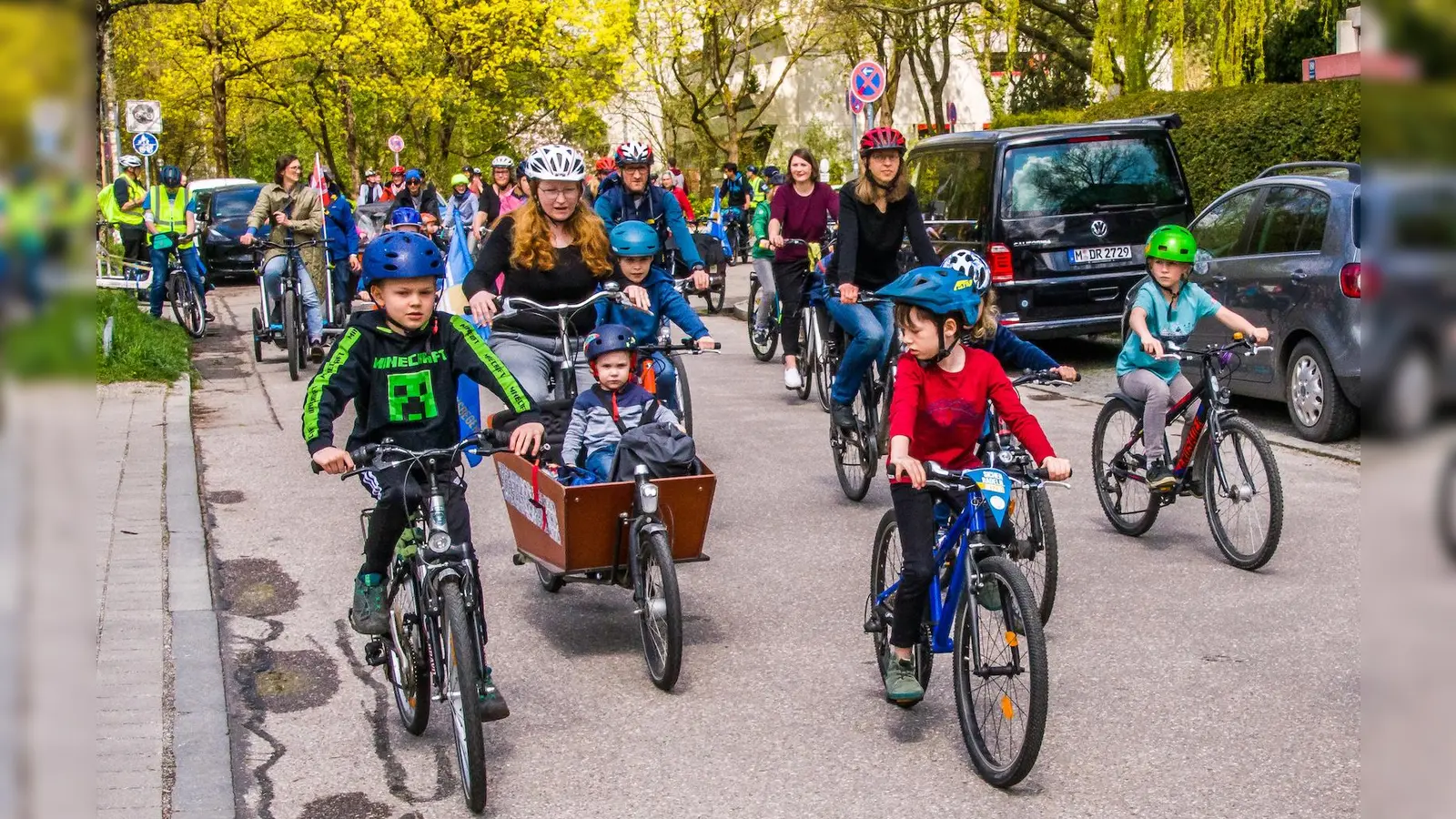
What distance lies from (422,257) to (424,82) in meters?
41.3

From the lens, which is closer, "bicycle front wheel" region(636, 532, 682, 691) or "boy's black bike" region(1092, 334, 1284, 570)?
"bicycle front wheel" region(636, 532, 682, 691)

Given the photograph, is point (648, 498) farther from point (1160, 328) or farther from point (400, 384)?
point (1160, 328)

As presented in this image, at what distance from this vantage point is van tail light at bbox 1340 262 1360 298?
9.99m

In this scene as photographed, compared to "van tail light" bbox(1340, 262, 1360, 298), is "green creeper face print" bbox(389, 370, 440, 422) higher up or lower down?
lower down

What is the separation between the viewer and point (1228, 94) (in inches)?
731

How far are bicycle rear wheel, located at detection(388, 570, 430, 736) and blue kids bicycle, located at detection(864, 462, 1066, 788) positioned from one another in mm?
1514

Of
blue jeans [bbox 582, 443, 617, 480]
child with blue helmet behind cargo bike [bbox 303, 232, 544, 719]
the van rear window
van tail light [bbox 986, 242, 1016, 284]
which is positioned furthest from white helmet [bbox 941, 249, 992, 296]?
the van rear window

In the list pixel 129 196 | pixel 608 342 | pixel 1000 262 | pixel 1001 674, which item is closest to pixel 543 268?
pixel 608 342

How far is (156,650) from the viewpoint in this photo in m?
6.21

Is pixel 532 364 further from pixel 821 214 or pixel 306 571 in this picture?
pixel 821 214

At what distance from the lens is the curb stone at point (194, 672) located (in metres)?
4.88

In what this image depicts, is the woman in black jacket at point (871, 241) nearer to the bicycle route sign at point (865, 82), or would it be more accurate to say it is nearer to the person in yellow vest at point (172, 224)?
the bicycle route sign at point (865, 82)

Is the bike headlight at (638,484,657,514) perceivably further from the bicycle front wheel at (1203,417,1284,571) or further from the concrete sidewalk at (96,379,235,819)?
the bicycle front wheel at (1203,417,1284,571)
